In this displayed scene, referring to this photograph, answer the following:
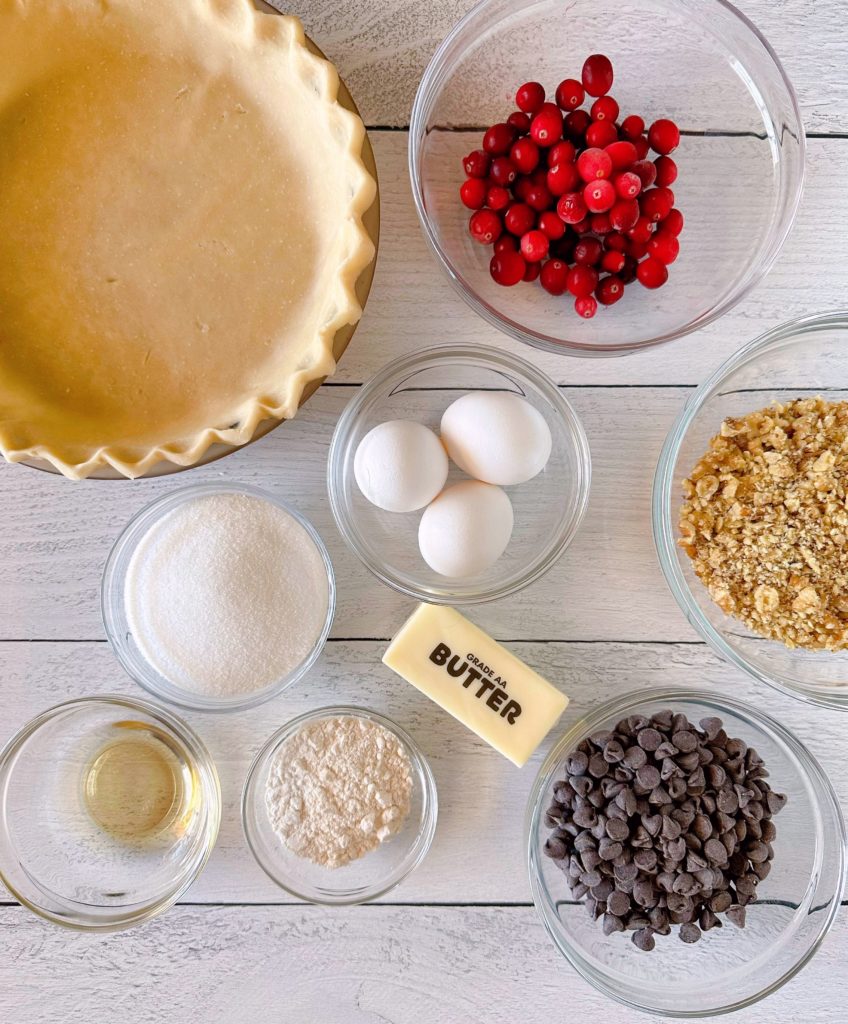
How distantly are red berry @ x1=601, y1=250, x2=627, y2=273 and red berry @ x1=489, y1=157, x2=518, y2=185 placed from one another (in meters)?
0.15

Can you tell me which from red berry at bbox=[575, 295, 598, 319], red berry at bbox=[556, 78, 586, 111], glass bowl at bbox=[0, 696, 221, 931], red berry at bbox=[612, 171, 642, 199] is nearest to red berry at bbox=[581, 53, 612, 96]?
red berry at bbox=[556, 78, 586, 111]

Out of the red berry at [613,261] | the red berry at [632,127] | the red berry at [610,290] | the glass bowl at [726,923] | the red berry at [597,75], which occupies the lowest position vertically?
the glass bowl at [726,923]

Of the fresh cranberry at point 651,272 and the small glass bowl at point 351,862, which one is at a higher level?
the fresh cranberry at point 651,272

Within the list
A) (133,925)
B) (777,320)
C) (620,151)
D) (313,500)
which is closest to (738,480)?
(777,320)

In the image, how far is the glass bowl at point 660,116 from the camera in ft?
3.44

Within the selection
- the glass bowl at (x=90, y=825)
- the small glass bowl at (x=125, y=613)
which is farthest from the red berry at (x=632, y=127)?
the glass bowl at (x=90, y=825)

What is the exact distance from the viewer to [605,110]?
947 mm

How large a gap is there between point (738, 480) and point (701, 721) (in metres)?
0.33

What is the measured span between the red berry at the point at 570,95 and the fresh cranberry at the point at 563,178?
88mm

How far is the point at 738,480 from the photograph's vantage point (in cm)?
100

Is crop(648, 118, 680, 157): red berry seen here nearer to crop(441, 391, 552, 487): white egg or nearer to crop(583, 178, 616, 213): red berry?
crop(583, 178, 616, 213): red berry

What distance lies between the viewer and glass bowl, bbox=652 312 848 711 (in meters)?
1.04

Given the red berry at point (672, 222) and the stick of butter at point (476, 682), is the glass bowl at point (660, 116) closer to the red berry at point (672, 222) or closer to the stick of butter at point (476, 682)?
the red berry at point (672, 222)

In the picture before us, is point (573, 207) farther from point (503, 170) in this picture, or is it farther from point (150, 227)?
point (150, 227)
